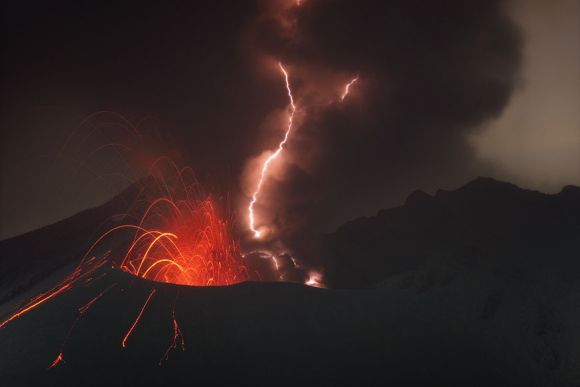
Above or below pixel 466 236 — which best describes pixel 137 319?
below

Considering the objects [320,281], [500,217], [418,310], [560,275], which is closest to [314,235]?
[320,281]

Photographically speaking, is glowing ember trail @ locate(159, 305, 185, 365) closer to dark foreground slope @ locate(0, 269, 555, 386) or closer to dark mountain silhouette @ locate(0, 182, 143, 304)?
dark foreground slope @ locate(0, 269, 555, 386)

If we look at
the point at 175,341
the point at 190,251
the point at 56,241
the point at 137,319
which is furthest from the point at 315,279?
the point at 175,341

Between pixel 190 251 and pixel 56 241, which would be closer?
pixel 190 251

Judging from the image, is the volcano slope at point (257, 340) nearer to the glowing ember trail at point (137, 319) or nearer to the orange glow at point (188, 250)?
the glowing ember trail at point (137, 319)

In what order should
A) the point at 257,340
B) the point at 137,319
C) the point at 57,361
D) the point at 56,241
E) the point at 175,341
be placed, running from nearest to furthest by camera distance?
the point at 57,361, the point at 175,341, the point at 257,340, the point at 137,319, the point at 56,241

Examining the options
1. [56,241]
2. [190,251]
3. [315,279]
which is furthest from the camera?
[315,279]

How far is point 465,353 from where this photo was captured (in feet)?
42.8

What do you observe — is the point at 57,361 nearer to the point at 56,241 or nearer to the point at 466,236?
the point at 56,241

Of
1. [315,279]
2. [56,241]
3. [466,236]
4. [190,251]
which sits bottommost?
[190,251]

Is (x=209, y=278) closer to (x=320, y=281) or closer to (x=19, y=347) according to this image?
(x=19, y=347)

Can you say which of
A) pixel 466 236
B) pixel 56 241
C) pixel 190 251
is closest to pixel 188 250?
pixel 190 251

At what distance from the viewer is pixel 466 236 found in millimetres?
58156

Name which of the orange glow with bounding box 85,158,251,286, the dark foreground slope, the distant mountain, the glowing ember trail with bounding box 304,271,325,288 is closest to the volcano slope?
the dark foreground slope
